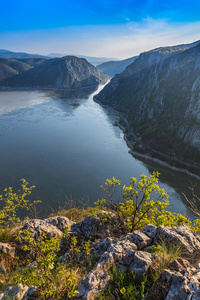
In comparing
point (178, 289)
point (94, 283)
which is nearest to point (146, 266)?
point (178, 289)

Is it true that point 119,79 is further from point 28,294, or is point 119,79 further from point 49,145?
point 28,294

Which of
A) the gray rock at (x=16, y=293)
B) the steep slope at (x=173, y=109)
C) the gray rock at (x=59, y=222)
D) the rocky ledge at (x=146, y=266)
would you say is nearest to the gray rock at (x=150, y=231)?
the rocky ledge at (x=146, y=266)

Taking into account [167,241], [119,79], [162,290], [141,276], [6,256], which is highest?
[119,79]

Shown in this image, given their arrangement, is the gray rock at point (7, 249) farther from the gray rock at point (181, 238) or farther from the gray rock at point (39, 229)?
the gray rock at point (181, 238)

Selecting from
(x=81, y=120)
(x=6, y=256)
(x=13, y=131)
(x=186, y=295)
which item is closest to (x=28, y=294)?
(x=186, y=295)

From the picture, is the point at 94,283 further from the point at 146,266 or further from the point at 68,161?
the point at 68,161

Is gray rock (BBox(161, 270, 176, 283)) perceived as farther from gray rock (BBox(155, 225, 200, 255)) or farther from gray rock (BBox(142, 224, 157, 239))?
gray rock (BBox(142, 224, 157, 239))
